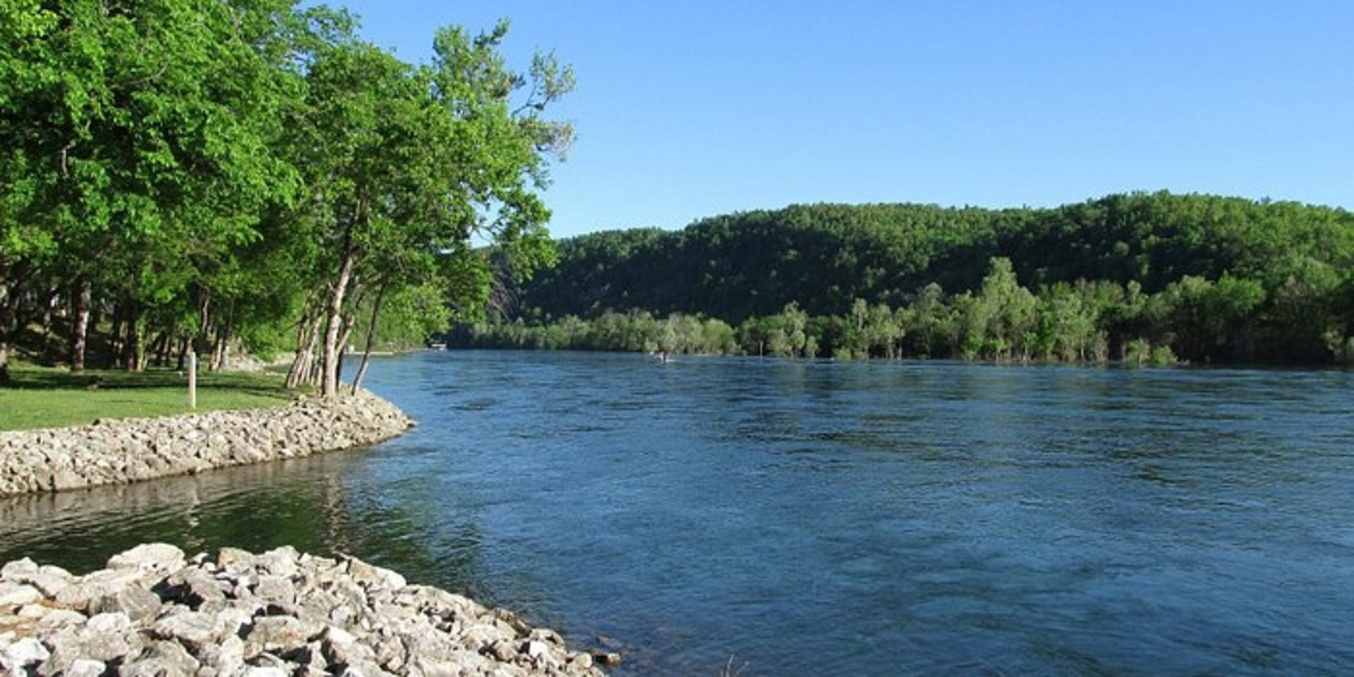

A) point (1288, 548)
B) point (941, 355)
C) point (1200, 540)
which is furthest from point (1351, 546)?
point (941, 355)

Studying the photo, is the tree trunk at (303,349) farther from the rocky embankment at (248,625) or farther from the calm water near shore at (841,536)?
the rocky embankment at (248,625)

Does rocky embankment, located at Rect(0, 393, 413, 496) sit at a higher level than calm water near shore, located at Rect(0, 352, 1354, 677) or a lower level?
higher

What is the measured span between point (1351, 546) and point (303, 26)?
33089 millimetres

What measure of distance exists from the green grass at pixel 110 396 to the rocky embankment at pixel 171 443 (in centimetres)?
91

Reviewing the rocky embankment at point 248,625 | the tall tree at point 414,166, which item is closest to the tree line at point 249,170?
the tall tree at point 414,166

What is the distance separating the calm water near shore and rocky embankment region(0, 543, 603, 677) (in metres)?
1.74

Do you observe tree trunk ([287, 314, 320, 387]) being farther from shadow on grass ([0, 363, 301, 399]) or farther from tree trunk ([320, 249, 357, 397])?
tree trunk ([320, 249, 357, 397])

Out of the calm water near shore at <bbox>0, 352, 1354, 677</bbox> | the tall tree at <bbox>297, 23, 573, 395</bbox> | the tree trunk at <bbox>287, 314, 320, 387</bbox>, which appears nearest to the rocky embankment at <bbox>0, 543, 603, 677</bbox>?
the calm water near shore at <bbox>0, 352, 1354, 677</bbox>

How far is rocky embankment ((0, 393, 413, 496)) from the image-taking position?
2072cm

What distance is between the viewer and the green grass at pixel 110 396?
24.1 metres

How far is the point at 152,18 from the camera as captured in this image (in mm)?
17547

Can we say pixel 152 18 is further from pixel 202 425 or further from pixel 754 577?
pixel 754 577

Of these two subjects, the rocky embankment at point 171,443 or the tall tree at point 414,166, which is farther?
the tall tree at point 414,166

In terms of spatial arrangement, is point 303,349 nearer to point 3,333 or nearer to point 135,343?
point 135,343
